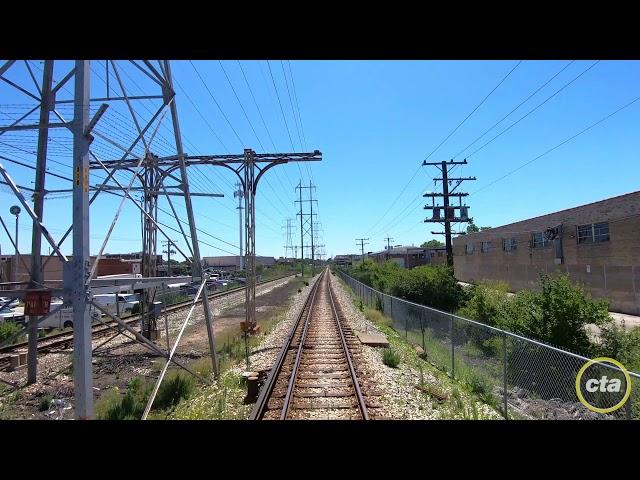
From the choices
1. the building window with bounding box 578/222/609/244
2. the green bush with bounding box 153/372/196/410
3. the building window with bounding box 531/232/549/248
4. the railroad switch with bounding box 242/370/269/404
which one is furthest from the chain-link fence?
the building window with bounding box 531/232/549/248

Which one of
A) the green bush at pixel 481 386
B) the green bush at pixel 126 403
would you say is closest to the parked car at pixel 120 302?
the green bush at pixel 126 403

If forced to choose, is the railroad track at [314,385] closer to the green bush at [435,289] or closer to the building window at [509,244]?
the green bush at [435,289]

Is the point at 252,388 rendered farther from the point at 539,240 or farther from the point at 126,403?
the point at 539,240

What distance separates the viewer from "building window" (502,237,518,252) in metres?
40.5

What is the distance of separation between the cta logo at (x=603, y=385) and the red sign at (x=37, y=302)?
700cm

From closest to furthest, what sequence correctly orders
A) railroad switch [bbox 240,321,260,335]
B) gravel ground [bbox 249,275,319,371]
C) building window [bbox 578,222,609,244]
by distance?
gravel ground [bbox 249,275,319,371]
railroad switch [bbox 240,321,260,335]
building window [bbox 578,222,609,244]

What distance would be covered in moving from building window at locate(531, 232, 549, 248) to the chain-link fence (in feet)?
80.6

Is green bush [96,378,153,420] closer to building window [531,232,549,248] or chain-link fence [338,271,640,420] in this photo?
chain-link fence [338,271,640,420]

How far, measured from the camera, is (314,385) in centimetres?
978

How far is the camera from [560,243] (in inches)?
1253
